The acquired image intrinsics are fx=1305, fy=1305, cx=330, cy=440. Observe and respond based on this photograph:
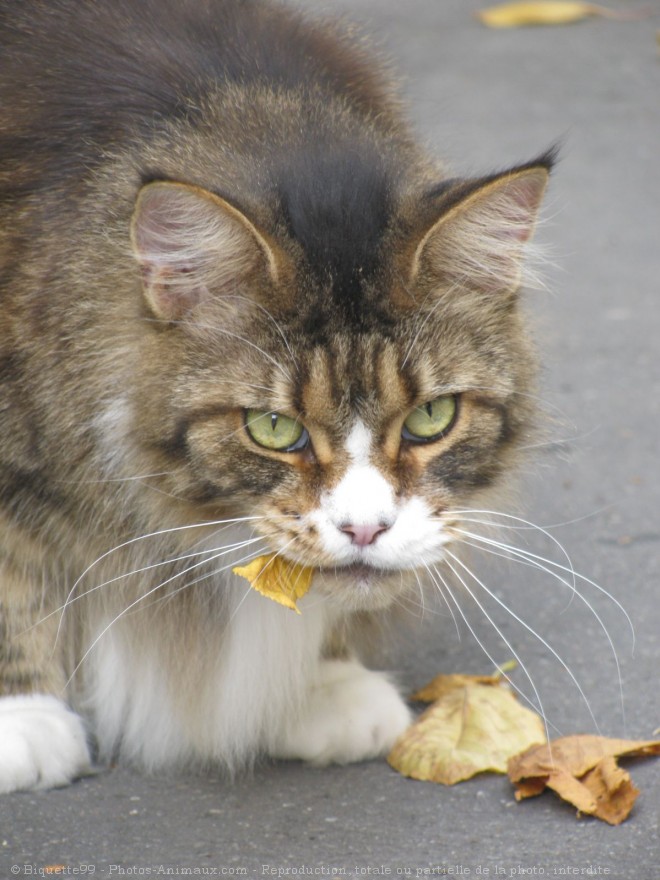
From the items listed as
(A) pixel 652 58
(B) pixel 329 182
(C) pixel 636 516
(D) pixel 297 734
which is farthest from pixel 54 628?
(A) pixel 652 58

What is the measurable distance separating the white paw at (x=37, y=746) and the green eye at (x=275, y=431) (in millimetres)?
772

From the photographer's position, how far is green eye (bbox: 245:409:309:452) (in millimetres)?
2086

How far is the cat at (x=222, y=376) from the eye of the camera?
2084mm

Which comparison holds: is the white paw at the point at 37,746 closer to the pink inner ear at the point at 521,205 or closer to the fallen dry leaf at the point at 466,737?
the fallen dry leaf at the point at 466,737

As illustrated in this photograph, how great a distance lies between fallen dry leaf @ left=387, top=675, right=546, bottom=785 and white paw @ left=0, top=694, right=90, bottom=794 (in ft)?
1.98

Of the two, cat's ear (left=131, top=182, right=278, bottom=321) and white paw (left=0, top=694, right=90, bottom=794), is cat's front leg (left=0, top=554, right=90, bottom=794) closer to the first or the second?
white paw (left=0, top=694, right=90, bottom=794)

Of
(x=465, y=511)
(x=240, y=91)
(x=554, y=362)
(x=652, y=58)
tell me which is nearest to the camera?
(x=465, y=511)

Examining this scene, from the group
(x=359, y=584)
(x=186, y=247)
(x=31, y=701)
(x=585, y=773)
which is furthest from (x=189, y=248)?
(x=585, y=773)

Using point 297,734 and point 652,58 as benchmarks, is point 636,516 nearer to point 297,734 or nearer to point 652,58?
point 297,734

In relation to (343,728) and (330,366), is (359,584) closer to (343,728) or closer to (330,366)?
(330,366)

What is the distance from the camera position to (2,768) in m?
2.39

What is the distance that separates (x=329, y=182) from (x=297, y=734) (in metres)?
1.07

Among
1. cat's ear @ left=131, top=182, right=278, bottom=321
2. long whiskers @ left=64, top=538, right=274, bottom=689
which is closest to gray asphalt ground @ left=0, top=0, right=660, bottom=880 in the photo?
long whiskers @ left=64, top=538, right=274, bottom=689

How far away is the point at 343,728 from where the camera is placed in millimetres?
2514
